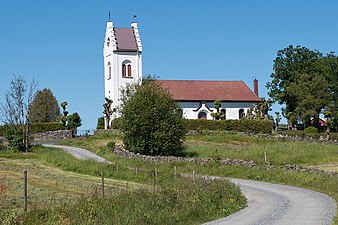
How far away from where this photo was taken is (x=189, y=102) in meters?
94.4

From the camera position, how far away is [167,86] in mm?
95750

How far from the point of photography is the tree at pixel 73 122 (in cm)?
8231

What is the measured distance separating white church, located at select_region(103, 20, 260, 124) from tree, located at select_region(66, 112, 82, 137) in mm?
6122

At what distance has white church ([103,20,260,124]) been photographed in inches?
3656

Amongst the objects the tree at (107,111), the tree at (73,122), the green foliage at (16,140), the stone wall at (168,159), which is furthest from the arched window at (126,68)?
the green foliage at (16,140)

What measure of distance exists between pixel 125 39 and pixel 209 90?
1586 cm

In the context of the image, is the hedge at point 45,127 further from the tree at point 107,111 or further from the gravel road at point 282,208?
the gravel road at point 282,208

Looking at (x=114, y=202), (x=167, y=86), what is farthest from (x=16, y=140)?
(x=114, y=202)

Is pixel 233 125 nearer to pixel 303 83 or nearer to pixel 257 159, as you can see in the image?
pixel 303 83

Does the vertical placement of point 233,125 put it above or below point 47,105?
below

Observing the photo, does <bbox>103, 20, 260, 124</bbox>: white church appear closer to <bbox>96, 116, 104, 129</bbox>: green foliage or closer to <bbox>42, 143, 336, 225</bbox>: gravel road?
<bbox>96, 116, 104, 129</bbox>: green foliage

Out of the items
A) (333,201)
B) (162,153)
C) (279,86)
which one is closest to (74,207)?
(333,201)

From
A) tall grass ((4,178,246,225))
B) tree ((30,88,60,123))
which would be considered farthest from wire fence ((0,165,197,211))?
tree ((30,88,60,123))

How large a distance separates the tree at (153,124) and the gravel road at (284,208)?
22014 millimetres
